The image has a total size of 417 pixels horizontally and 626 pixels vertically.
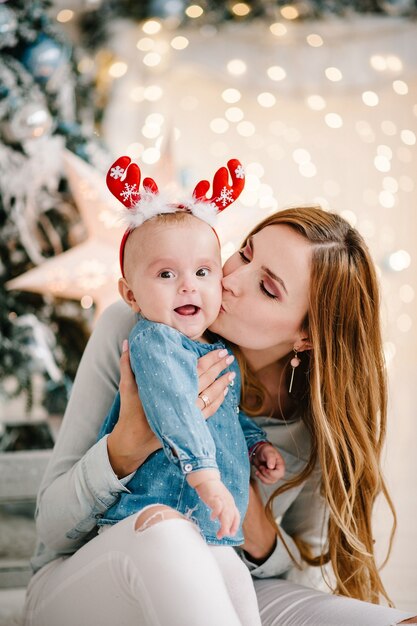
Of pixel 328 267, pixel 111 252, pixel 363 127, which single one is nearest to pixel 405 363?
pixel 363 127

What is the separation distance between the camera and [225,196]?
53.6 inches

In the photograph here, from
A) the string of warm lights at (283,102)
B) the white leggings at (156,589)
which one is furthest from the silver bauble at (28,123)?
the white leggings at (156,589)

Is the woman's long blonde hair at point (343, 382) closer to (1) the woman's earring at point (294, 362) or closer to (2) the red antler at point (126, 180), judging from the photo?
(1) the woman's earring at point (294, 362)

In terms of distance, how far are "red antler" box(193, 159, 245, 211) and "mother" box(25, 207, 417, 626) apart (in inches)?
4.1

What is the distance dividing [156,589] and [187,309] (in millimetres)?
447

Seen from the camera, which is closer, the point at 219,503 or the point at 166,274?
the point at 219,503

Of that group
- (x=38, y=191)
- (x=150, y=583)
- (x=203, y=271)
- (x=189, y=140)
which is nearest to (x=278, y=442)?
(x=203, y=271)

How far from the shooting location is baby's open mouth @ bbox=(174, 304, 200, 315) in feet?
4.05

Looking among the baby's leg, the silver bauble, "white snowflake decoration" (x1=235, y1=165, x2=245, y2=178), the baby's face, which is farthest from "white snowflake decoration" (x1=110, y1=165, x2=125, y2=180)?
the silver bauble

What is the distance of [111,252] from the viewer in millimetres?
2264

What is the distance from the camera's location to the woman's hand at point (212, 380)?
48.5 inches

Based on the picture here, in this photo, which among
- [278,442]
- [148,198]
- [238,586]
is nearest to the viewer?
[238,586]

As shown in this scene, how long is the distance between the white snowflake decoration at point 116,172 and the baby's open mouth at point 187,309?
0.27 m

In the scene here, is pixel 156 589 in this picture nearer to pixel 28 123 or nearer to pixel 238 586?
pixel 238 586
